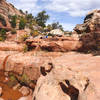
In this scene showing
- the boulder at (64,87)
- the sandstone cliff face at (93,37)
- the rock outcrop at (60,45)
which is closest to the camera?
the boulder at (64,87)

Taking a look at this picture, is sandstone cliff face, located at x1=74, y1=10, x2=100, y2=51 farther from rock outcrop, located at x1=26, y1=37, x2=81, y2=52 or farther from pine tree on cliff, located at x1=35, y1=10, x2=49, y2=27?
pine tree on cliff, located at x1=35, y1=10, x2=49, y2=27

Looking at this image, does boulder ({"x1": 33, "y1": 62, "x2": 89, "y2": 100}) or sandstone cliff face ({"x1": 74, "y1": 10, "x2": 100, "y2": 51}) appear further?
sandstone cliff face ({"x1": 74, "y1": 10, "x2": 100, "y2": 51})

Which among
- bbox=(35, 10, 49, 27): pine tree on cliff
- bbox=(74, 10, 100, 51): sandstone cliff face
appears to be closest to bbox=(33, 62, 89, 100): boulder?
bbox=(74, 10, 100, 51): sandstone cliff face

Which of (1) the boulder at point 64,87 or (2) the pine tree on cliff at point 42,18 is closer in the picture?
(1) the boulder at point 64,87

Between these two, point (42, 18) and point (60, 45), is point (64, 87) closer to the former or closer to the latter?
point (60, 45)

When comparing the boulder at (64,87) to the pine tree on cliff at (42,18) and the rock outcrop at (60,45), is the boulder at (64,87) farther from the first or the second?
the pine tree on cliff at (42,18)

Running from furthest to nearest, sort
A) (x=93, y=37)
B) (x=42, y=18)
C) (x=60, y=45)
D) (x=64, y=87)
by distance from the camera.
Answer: (x=42, y=18)
(x=60, y=45)
(x=93, y=37)
(x=64, y=87)

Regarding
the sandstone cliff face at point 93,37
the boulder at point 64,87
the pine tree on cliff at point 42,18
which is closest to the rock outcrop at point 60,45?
the sandstone cliff face at point 93,37

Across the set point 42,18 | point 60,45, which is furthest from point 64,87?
point 42,18

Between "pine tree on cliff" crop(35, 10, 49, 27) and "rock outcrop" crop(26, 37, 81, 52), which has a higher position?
"pine tree on cliff" crop(35, 10, 49, 27)

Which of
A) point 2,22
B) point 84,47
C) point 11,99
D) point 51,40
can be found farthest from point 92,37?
point 2,22

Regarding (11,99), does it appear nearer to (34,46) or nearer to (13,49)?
(34,46)

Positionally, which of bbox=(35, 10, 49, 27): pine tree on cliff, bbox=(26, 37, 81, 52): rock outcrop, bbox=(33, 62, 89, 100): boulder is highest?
bbox=(35, 10, 49, 27): pine tree on cliff

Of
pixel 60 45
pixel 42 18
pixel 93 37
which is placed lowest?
pixel 60 45
